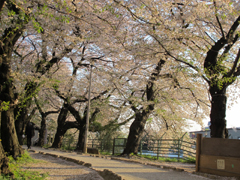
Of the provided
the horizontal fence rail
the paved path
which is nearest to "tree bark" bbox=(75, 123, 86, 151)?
the horizontal fence rail

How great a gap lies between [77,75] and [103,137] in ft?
21.4

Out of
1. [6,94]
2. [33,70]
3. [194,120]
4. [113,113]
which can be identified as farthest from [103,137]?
[6,94]

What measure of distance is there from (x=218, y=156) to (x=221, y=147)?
1.00 ft

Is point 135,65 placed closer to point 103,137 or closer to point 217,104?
point 217,104

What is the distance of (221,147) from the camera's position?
710 centimetres

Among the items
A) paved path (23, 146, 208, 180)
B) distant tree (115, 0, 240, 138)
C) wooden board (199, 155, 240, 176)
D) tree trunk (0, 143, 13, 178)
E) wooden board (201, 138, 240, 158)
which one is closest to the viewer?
tree trunk (0, 143, 13, 178)

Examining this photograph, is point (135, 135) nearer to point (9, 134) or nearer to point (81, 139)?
point (81, 139)

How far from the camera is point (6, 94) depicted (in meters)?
7.04

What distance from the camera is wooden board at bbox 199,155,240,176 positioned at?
6592 mm

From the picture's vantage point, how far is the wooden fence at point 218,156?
668 cm

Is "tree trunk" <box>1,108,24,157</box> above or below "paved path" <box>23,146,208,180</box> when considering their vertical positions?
above

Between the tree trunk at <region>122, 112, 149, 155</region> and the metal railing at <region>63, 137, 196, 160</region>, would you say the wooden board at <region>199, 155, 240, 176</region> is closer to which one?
the metal railing at <region>63, 137, 196, 160</region>

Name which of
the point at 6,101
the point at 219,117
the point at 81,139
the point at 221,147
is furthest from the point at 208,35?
the point at 81,139

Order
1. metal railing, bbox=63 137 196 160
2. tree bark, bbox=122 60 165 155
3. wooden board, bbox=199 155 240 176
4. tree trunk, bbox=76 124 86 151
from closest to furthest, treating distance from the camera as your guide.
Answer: wooden board, bbox=199 155 240 176 → metal railing, bbox=63 137 196 160 → tree bark, bbox=122 60 165 155 → tree trunk, bbox=76 124 86 151
